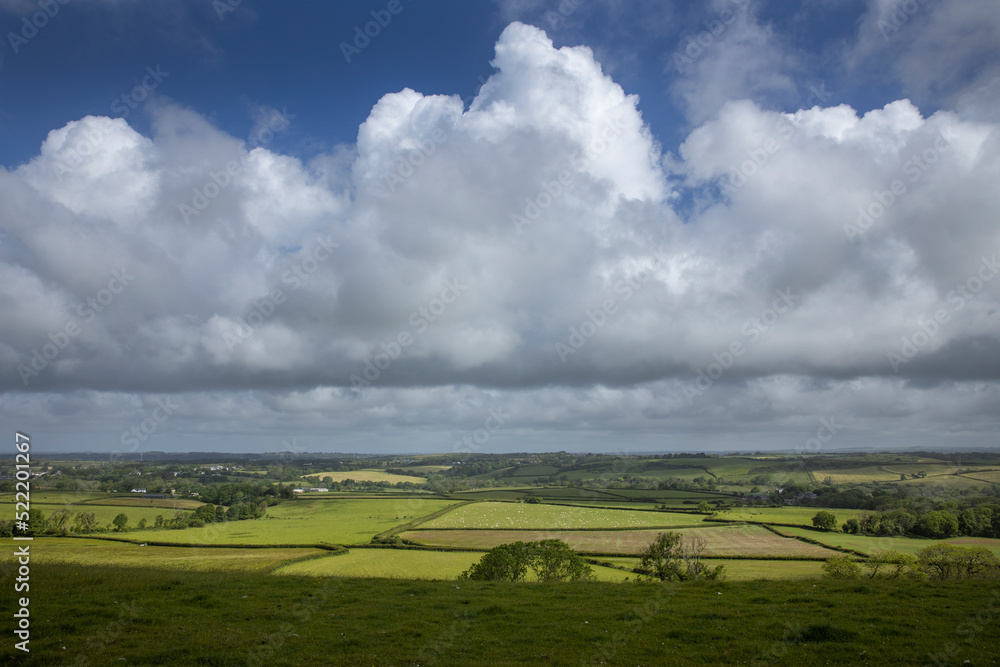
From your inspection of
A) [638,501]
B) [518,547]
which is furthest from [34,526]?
[638,501]

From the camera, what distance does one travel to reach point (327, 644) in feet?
47.9

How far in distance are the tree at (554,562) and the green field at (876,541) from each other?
54.7 meters

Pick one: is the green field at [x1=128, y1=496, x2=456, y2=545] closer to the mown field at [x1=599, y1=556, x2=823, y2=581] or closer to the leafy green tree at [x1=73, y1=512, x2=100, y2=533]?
the leafy green tree at [x1=73, y1=512, x2=100, y2=533]

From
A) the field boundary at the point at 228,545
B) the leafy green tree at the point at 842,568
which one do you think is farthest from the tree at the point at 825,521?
the field boundary at the point at 228,545

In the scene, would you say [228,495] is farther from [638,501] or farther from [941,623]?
[941,623]

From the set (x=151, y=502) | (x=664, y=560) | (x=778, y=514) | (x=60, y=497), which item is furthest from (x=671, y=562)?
(x=60, y=497)

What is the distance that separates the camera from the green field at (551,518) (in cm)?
10312

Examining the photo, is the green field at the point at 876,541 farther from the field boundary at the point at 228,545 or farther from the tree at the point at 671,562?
the field boundary at the point at 228,545

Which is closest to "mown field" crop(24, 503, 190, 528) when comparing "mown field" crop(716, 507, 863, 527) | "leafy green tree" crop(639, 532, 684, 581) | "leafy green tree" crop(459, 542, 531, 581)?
"leafy green tree" crop(459, 542, 531, 581)

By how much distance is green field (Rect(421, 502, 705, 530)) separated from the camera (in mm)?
103125

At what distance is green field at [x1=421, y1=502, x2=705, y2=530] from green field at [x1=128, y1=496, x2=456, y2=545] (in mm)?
→ 10594

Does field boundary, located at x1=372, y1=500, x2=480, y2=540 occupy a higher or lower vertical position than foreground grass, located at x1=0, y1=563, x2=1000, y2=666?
lower

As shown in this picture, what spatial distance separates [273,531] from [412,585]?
82.8 meters

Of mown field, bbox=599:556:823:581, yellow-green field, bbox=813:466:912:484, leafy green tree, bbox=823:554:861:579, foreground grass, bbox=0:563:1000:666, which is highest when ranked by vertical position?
foreground grass, bbox=0:563:1000:666
